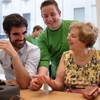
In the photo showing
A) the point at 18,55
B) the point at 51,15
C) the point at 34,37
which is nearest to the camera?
the point at 18,55

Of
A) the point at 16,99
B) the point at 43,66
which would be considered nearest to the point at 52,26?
the point at 43,66

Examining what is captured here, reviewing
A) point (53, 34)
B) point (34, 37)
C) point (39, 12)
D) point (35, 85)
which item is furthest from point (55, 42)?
point (39, 12)

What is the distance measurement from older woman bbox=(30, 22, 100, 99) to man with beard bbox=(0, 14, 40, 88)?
228mm

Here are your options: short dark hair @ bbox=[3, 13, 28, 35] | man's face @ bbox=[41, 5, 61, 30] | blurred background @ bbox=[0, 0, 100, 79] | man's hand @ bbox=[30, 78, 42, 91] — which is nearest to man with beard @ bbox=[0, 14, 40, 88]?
short dark hair @ bbox=[3, 13, 28, 35]

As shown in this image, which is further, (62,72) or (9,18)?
(9,18)

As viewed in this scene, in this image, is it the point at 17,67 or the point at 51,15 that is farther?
the point at 51,15

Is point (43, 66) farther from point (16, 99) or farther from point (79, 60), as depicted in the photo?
point (16, 99)

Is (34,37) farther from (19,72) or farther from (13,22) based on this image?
(19,72)

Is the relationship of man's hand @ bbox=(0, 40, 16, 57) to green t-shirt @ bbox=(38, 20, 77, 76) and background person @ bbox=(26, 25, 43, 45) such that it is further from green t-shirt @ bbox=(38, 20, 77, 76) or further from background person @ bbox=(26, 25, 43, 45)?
background person @ bbox=(26, 25, 43, 45)

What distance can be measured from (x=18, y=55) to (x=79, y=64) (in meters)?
0.50

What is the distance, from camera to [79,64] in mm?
1460

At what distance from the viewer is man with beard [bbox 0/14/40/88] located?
1457 mm

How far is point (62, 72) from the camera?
1487mm

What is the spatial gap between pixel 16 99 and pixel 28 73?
55 centimetres
